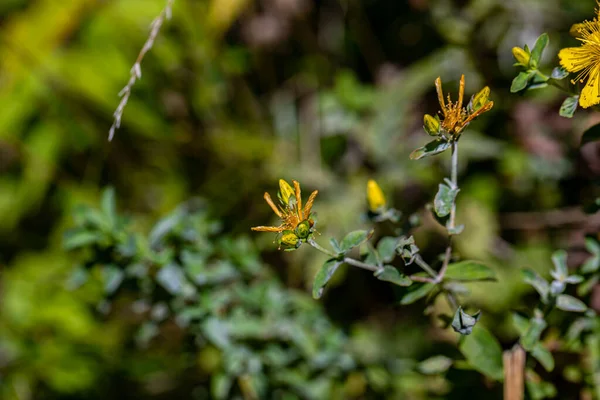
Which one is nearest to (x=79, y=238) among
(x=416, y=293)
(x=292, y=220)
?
(x=292, y=220)

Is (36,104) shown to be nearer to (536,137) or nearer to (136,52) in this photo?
(136,52)

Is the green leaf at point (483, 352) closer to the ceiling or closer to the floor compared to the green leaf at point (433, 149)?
closer to the floor

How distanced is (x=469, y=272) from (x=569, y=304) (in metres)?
0.18

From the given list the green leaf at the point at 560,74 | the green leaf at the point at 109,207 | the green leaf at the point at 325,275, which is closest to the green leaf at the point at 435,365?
the green leaf at the point at 325,275

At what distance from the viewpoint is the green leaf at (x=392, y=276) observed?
0.82 m

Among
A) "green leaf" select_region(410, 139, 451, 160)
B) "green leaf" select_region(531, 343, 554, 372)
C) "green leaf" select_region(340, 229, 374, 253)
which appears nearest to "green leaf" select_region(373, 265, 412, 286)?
"green leaf" select_region(340, 229, 374, 253)

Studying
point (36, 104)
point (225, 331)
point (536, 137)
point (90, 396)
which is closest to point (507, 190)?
point (536, 137)

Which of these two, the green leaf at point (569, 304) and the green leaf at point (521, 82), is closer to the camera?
the green leaf at point (521, 82)

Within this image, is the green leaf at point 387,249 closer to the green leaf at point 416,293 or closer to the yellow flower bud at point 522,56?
the green leaf at point 416,293

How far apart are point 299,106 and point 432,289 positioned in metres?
1.13

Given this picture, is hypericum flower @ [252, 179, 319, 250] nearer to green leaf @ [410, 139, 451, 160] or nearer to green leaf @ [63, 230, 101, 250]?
green leaf @ [410, 139, 451, 160]

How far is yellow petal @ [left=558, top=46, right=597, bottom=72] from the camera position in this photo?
2.50ft

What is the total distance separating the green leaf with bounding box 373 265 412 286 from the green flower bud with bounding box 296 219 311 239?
146mm

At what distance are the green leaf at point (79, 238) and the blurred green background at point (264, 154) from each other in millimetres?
342
